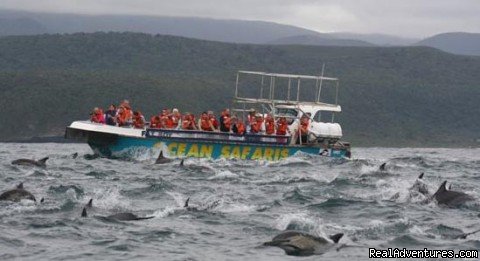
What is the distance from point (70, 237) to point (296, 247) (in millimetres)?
4333

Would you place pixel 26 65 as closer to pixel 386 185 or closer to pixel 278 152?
pixel 278 152

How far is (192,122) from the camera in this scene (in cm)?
4222

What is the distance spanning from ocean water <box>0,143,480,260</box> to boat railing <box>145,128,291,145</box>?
13.9ft

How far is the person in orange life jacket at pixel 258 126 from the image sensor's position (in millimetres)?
42969

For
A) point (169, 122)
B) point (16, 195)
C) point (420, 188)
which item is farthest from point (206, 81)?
point (16, 195)

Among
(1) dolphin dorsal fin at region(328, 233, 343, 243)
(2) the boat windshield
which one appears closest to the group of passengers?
(2) the boat windshield

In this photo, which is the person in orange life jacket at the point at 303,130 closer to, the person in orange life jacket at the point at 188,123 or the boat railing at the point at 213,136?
the boat railing at the point at 213,136

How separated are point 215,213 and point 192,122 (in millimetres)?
18780

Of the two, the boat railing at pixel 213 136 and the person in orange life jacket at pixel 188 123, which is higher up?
the person in orange life jacket at pixel 188 123

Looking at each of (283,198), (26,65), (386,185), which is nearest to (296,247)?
(283,198)

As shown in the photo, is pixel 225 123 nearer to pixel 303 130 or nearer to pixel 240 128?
pixel 240 128

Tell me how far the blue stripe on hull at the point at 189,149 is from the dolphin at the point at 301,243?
859 inches

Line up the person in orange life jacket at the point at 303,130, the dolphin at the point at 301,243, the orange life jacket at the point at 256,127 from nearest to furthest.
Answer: the dolphin at the point at 301,243, the orange life jacket at the point at 256,127, the person in orange life jacket at the point at 303,130

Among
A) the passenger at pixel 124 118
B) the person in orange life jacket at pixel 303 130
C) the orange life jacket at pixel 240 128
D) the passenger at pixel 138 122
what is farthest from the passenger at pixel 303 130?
the passenger at pixel 124 118
